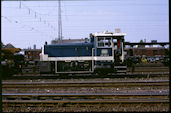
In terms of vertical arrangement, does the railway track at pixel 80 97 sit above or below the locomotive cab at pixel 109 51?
below

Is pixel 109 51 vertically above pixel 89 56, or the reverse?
pixel 109 51

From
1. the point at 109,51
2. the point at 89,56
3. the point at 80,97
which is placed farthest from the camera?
the point at 89,56

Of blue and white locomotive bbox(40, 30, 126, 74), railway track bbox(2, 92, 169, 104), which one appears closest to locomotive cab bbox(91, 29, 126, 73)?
blue and white locomotive bbox(40, 30, 126, 74)

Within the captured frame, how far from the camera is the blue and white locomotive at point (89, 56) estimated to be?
14.9m

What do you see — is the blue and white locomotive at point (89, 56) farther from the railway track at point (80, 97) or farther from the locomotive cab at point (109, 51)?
the railway track at point (80, 97)

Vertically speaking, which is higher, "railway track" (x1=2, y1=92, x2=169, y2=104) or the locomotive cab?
the locomotive cab

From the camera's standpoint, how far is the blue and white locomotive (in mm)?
14898

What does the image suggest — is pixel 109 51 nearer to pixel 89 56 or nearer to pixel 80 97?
pixel 89 56

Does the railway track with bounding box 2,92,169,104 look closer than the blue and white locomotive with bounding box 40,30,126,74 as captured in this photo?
Yes

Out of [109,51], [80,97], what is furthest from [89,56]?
[80,97]

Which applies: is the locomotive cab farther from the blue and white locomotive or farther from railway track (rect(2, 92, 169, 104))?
railway track (rect(2, 92, 169, 104))

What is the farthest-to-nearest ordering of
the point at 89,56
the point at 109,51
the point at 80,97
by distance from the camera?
1. the point at 89,56
2. the point at 109,51
3. the point at 80,97

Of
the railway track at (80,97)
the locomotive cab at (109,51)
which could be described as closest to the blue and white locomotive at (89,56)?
the locomotive cab at (109,51)

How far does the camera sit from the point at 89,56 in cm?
1538
